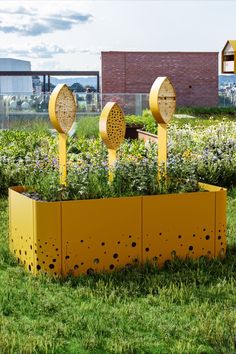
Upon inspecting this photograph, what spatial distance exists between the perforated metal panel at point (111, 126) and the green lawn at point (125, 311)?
1251 mm

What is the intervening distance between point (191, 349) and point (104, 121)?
9.10 feet

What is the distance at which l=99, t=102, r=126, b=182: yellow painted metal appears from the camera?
6.81 m

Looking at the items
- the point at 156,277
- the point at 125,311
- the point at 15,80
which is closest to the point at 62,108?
the point at 156,277

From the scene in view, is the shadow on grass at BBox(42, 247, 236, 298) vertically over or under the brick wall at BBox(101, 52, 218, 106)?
under

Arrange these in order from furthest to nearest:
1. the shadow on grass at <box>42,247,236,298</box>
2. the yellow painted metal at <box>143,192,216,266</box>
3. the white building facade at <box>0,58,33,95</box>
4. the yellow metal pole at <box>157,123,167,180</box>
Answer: the white building facade at <box>0,58,33,95</box>
the yellow metal pole at <box>157,123,167,180</box>
the yellow painted metal at <box>143,192,216,266</box>
the shadow on grass at <box>42,247,236,298</box>

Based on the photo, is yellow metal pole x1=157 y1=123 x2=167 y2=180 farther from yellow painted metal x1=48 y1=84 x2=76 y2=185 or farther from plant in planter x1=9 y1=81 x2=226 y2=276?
yellow painted metal x1=48 y1=84 x2=76 y2=185

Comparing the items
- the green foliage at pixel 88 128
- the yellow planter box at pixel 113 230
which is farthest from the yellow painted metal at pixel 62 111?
the green foliage at pixel 88 128

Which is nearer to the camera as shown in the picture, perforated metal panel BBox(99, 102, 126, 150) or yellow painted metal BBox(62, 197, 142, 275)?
yellow painted metal BBox(62, 197, 142, 275)

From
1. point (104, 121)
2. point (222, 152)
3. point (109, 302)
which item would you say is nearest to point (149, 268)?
point (109, 302)

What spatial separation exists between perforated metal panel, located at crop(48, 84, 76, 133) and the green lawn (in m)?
1.39

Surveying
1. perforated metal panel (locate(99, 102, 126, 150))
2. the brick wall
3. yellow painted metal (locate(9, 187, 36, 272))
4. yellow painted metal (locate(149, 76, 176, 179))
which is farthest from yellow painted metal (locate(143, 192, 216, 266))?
the brick wall

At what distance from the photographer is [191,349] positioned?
4.62m

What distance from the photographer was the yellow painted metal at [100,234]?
20.4 ft

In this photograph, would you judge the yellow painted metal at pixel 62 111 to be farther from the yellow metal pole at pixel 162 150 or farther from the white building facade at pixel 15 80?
the white building facade at pixel 15 80
